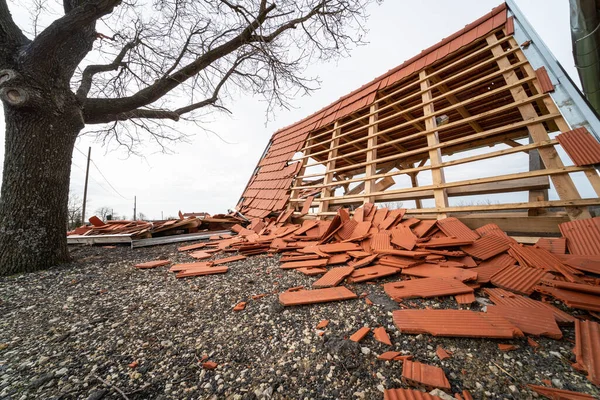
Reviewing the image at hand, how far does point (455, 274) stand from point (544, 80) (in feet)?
8.95

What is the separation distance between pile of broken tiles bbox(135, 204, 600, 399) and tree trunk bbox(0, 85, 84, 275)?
2052mm

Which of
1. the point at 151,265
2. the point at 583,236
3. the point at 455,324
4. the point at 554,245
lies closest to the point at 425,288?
the point at 455,324

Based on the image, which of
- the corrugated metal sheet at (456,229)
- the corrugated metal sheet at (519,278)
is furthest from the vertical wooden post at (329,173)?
the corrugated metal sheet at (519,278)

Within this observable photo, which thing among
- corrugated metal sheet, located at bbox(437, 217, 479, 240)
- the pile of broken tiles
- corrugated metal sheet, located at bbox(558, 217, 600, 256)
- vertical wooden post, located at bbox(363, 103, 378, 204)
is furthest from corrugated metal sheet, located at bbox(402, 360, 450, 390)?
vertical wooden post, located at bbox(363, 103, 378, 204)

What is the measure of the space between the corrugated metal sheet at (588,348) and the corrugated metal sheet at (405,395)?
2.45ft

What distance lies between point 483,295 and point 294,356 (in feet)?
5.01

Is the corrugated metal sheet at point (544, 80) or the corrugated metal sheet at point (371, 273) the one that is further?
the corrugated metal sheet at point (544, 80)

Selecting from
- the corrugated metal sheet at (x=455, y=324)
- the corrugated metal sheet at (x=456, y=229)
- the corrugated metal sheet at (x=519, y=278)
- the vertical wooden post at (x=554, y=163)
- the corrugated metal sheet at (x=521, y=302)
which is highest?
the vertical wooden post at (x=554, y=163)

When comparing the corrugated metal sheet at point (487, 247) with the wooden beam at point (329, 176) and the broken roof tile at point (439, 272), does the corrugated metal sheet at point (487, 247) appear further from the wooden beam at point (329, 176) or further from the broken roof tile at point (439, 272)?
the wooden beam at point (329, 176)

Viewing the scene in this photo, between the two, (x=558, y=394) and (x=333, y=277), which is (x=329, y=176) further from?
(x=558, y=394)

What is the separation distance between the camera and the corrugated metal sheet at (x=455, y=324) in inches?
48.6

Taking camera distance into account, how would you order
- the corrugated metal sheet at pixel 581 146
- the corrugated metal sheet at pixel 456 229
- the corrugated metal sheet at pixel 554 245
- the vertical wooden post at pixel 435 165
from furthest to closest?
the vertical wooden post at pixel 435 165 < the corrugated metal sheet at pixel 456 229 < the corrugated metal sheet at pixel 581 146 < the corrugated metal sheet at pixel 554 245

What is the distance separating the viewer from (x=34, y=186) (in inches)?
123

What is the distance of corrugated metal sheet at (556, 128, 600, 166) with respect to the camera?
216 cm
